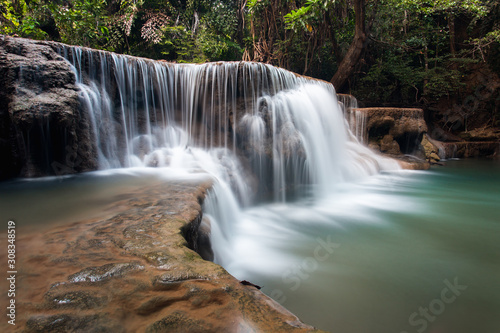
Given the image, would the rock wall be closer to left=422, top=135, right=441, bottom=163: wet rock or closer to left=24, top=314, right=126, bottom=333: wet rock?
left=422, top=135, right=441, bottom=163: wet rock

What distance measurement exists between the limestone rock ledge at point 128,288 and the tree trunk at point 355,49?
1202 cm

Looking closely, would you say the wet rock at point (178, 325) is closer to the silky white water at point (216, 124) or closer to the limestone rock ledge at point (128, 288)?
the limestone rock ledge at point (128, 288)

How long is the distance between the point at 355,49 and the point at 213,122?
831 centimetres

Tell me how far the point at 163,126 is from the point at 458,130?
15.4 metres

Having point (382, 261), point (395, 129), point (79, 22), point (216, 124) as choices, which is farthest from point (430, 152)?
point (79, 22)

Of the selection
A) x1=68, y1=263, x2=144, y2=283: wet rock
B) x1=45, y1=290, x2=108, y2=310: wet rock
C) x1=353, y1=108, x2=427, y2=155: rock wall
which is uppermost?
x1=353, y1=108, x2=427, y2=155: rock wall

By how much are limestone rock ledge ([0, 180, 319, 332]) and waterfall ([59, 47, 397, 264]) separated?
3545 mm

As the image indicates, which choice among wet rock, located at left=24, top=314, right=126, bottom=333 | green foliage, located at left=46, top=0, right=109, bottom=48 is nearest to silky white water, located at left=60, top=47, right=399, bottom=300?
wet rock, located at left=24, top=314, right=126, bottom=333

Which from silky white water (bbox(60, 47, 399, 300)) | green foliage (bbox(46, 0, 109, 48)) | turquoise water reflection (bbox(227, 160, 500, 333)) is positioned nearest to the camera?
turquoise water reflection (bbox(227, 160, 500, 333))

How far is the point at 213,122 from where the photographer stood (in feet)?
22.6

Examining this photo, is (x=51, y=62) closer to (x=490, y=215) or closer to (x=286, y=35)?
(x=490, y=215)

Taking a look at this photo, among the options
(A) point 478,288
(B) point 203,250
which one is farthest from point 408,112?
(B) point 203,250

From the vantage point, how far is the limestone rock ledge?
117 centimetres

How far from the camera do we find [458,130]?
14.0 meters
